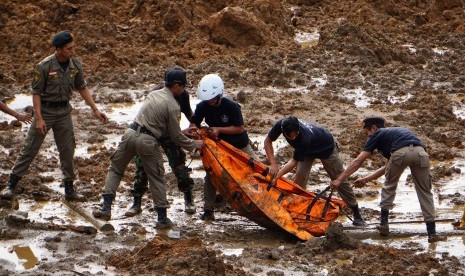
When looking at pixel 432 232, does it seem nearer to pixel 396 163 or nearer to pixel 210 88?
pixel 396 163

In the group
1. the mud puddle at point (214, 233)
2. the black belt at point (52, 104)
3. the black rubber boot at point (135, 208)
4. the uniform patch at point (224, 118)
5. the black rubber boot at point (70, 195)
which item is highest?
the black belt at point (52, 104)

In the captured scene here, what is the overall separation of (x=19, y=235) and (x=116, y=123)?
18.1 ft

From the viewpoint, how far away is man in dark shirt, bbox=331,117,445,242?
35.9 ft

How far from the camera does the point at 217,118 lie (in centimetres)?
1152

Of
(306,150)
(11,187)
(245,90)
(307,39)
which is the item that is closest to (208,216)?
(306,150)

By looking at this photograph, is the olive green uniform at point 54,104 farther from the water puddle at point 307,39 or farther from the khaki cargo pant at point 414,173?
the water puddle at point 307,39

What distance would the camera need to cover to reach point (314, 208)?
36.6 ft

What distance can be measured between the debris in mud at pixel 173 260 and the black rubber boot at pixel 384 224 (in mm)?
2317

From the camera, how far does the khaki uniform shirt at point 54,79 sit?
37.0ft

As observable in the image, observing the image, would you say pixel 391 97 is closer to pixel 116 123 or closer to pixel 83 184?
pixel 116 123

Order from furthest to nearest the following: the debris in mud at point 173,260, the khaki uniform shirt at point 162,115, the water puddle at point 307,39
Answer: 1. the water puddle at point 307,39
2. the khaki uniform shirt at point 162,115
3. the debris in mud at point 173,260

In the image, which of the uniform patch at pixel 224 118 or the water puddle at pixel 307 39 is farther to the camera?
the water puddle at pixel 307 39

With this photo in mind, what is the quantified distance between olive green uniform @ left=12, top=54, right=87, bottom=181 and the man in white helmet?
4.71 ft

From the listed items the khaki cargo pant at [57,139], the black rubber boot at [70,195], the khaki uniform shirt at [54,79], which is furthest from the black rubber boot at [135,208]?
the khaki uniform shirt at [54,79]
